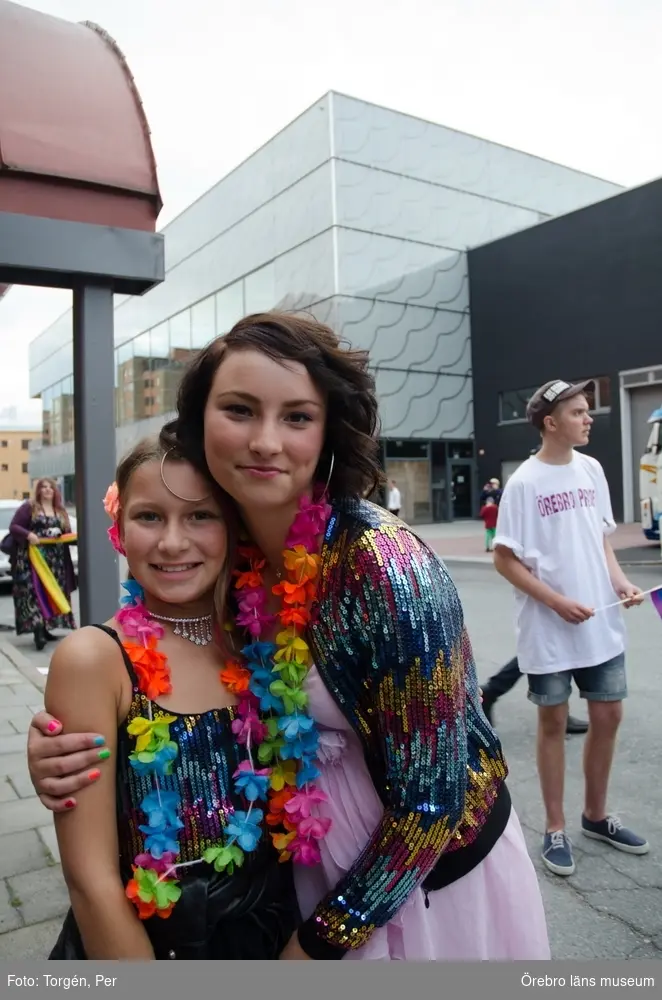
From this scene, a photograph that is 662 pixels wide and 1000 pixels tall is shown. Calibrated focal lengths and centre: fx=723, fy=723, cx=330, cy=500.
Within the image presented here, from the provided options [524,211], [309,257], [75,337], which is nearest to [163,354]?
[309,257]

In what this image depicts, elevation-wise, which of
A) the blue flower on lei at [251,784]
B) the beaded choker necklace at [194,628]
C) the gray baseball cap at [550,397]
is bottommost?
the blue flower on lei at [251,784]

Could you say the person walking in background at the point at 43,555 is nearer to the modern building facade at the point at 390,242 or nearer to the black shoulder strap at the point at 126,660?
the black shoulder strap at the point at 126,660

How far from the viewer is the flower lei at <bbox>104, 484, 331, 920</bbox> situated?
3.92 feet

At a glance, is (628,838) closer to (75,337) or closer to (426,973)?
(426,973)

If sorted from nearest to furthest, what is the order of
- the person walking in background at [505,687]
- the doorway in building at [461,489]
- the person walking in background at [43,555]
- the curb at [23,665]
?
1. the person walking in background at [505,687]
2. the curb at [23,665]
3. the person walking in background at [43,555]
4. the doorway in building at [461,489]

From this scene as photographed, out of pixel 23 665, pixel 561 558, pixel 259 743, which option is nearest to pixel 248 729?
pixel 259 743

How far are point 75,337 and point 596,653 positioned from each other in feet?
7.50

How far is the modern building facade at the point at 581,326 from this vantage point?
→ 61.4ft

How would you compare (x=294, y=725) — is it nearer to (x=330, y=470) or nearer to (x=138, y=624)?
(x=138, y=624)

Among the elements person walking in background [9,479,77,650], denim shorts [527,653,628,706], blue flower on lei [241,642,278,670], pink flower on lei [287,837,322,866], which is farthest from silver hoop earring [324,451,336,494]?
person walking in background [9,479,77,650]

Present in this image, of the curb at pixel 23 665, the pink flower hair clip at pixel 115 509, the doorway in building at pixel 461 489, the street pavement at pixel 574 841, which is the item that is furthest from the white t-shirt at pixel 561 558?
the doorway in building at pixel 461 489

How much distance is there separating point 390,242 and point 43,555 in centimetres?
1660

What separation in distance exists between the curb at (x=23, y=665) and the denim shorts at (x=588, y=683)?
4.28 metres

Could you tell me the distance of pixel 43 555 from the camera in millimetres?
7551
